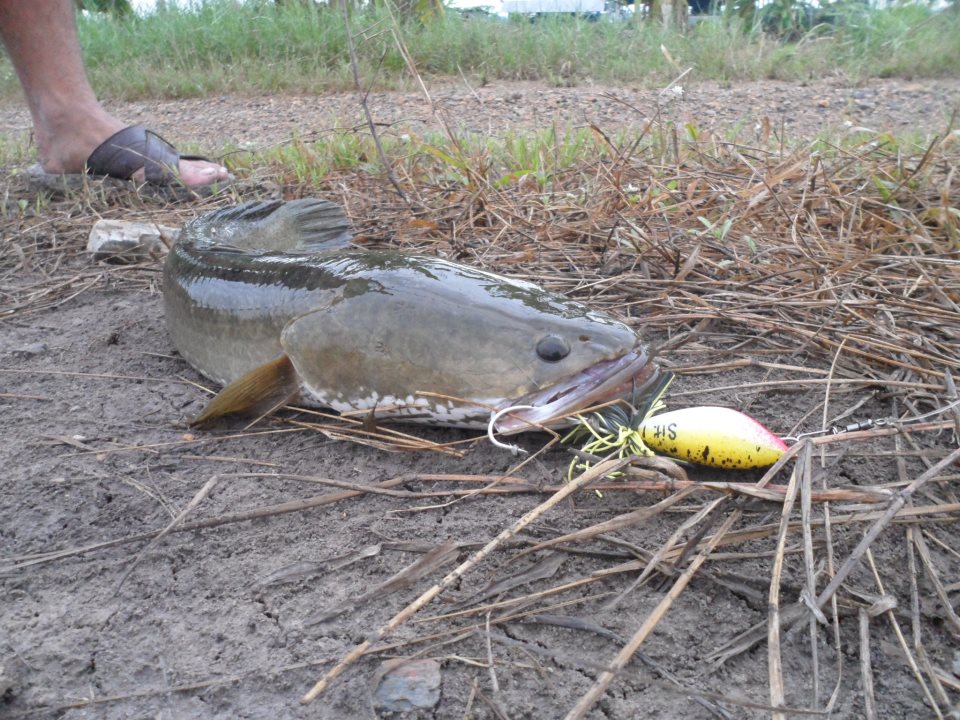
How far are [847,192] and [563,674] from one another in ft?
8.30

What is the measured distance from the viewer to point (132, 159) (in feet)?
13.9

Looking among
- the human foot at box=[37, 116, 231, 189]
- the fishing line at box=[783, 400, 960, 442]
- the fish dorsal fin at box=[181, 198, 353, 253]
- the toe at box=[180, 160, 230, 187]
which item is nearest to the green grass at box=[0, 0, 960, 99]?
the toe at box=[180, 160, 230, 187]

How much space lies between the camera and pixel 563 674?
4.27 ft

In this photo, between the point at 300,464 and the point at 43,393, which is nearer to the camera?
the point at 300,464

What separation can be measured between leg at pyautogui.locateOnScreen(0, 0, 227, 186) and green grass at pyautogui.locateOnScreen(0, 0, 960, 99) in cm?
343

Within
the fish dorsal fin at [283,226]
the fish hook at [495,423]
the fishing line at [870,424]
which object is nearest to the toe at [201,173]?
the fish dorsal fin at [283,226]

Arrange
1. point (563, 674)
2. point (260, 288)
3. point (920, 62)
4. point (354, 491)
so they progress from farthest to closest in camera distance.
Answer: point (920, 62) < point (260, 288) < point (354, 491) < point (563, 674)

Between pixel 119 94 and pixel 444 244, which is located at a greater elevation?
pixel 119 94

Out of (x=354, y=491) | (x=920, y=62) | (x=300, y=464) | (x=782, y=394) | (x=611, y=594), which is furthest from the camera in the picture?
(x=920, y=62)

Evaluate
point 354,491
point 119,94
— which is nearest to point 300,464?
point 354,491

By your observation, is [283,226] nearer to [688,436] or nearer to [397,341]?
[397,341]

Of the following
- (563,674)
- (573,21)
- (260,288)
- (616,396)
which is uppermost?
(573,21)

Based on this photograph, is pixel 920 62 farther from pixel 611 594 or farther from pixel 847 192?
pixel 611 594

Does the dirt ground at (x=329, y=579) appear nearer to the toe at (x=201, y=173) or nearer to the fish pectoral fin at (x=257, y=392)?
the fish pectoral fin at (x=257, y=392)
